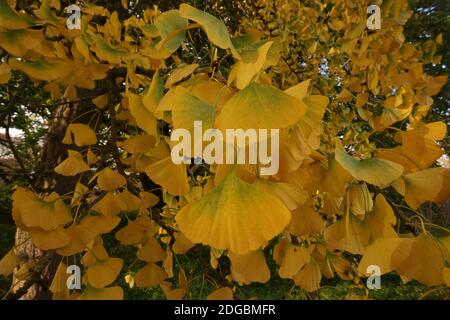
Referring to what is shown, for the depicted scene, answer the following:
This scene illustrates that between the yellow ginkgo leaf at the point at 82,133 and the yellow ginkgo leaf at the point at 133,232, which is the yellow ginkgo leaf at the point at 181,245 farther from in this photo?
the yellow ginkgo leaf at the point at 82,133

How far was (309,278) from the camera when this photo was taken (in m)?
0.84

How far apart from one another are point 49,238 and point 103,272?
4.1 inches

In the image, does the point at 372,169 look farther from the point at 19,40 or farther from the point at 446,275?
the point at 19,40

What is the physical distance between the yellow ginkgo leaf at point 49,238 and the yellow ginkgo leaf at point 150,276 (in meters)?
0.34

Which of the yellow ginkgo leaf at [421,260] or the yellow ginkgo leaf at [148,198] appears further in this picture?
the yellow ginkgo leaf at [148,198]

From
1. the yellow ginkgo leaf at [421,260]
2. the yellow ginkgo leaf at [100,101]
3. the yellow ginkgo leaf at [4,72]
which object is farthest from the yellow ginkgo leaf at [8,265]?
the yellow ginkgo leaf at [421,260]

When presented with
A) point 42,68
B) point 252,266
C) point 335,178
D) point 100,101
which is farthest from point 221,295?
point 100,101

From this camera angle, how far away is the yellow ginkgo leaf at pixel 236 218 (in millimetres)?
410

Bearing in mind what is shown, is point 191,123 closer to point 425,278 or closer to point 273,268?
point 425,278

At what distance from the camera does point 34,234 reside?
0.66 meters

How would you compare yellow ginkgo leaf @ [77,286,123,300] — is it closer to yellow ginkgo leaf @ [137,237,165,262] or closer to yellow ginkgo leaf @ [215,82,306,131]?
yellow ginkgo leaf @ [137,237,165,262]

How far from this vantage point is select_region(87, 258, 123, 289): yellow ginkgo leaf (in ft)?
2.19
